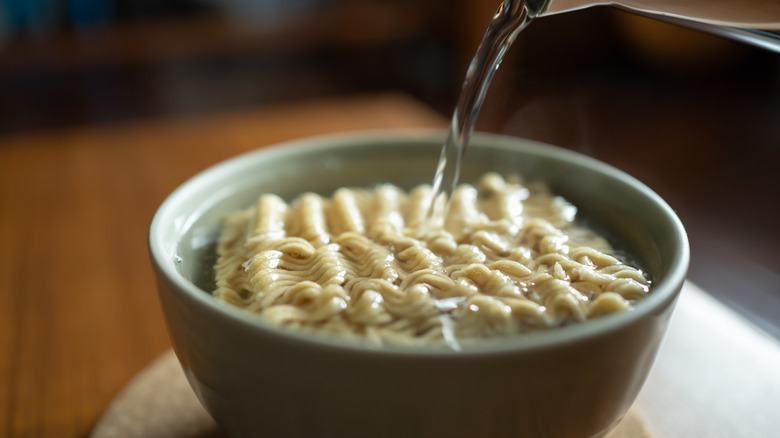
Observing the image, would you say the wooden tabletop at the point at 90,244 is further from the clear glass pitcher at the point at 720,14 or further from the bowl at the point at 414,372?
the clear glass pitcher at the point at 720,14

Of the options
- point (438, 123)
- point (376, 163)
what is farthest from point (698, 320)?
point (438, 123)

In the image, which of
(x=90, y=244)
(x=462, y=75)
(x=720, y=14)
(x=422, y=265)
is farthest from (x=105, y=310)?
(x=462, y=75)

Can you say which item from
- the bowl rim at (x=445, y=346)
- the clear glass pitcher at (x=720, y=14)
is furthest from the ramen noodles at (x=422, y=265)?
the clear glass pitcher at (x=720, y=14)

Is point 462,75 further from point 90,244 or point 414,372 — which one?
point 414,372

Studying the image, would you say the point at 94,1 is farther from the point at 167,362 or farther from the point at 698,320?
the point at 698,320

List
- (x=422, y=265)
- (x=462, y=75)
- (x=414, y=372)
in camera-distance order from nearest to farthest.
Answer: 1. (x=414, y=372)
2. (x=422, y=265)
3. (x=462, y=75)

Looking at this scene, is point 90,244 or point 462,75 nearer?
point 90,244
